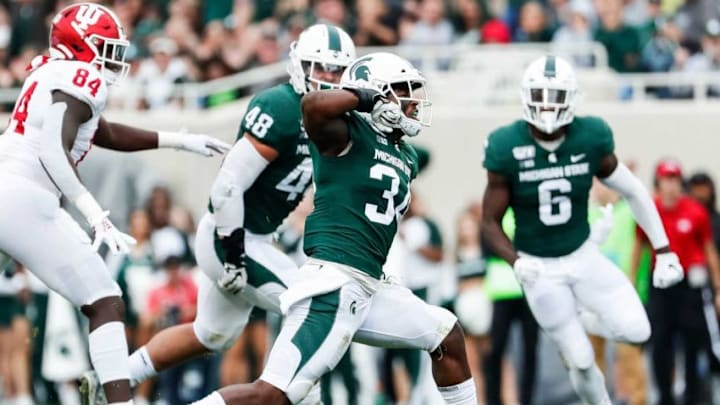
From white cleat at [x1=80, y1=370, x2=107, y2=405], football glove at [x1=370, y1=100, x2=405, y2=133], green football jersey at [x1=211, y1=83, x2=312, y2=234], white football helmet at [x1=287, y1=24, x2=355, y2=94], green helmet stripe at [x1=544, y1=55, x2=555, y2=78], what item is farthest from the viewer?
green helmet stripe at [x1=544, y1=55, x2=555, y2=78]

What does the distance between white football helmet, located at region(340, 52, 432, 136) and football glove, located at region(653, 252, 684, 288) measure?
214cm

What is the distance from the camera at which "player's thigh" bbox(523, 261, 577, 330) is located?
890 cm

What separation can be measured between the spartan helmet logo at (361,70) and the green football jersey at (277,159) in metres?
0.73

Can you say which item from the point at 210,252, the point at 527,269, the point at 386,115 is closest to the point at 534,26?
the point at 527,269

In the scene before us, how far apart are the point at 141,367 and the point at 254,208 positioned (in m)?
1.01

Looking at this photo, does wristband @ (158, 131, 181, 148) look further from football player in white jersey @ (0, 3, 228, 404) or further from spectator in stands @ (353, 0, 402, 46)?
spectator in stands @ (353, 0, 402, 46)

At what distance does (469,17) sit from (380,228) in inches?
315

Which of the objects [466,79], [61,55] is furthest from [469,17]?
[61,55]

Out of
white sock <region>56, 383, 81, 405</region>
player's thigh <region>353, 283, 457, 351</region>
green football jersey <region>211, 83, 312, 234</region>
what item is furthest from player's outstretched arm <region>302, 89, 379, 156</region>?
white sock <region>56, 383, 81, 405</region>

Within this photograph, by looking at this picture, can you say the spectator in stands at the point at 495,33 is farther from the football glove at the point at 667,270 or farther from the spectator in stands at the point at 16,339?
the football glove at the point at 667,270

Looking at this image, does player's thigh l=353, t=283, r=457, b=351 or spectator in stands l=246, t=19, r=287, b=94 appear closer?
player's thigh l=353, t=283, r=457, b=351

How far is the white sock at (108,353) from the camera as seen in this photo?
299 inches

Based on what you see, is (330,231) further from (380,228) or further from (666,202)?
(666,202)

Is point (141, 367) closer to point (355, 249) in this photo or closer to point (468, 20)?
point (355, 249)
